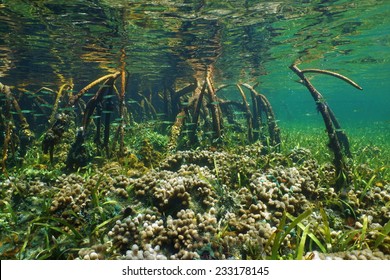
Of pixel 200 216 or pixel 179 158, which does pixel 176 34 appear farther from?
pixel 200 216

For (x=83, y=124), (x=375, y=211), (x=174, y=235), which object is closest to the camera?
(x=174, y=235)

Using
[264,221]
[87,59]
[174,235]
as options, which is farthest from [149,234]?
A: [87,59]

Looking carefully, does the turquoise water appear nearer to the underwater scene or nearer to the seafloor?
the underwater scene

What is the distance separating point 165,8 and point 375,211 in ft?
29.6

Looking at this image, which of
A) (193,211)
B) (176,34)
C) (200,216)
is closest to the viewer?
(200,216)

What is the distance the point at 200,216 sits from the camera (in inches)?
185

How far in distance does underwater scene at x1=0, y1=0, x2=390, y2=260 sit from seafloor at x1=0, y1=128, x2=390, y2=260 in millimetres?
28

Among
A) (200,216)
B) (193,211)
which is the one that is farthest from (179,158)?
(200,216)

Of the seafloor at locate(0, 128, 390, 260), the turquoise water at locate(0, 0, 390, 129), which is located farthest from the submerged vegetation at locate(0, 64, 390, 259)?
the turquoise water at locate(0, 0, 390, 129)

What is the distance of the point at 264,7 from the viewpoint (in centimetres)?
991

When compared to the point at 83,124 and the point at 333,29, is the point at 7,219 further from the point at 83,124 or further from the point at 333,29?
the point at 333,29

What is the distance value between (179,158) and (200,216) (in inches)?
115

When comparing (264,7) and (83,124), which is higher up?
(264,7)

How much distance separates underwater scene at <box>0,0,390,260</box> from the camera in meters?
4.22
